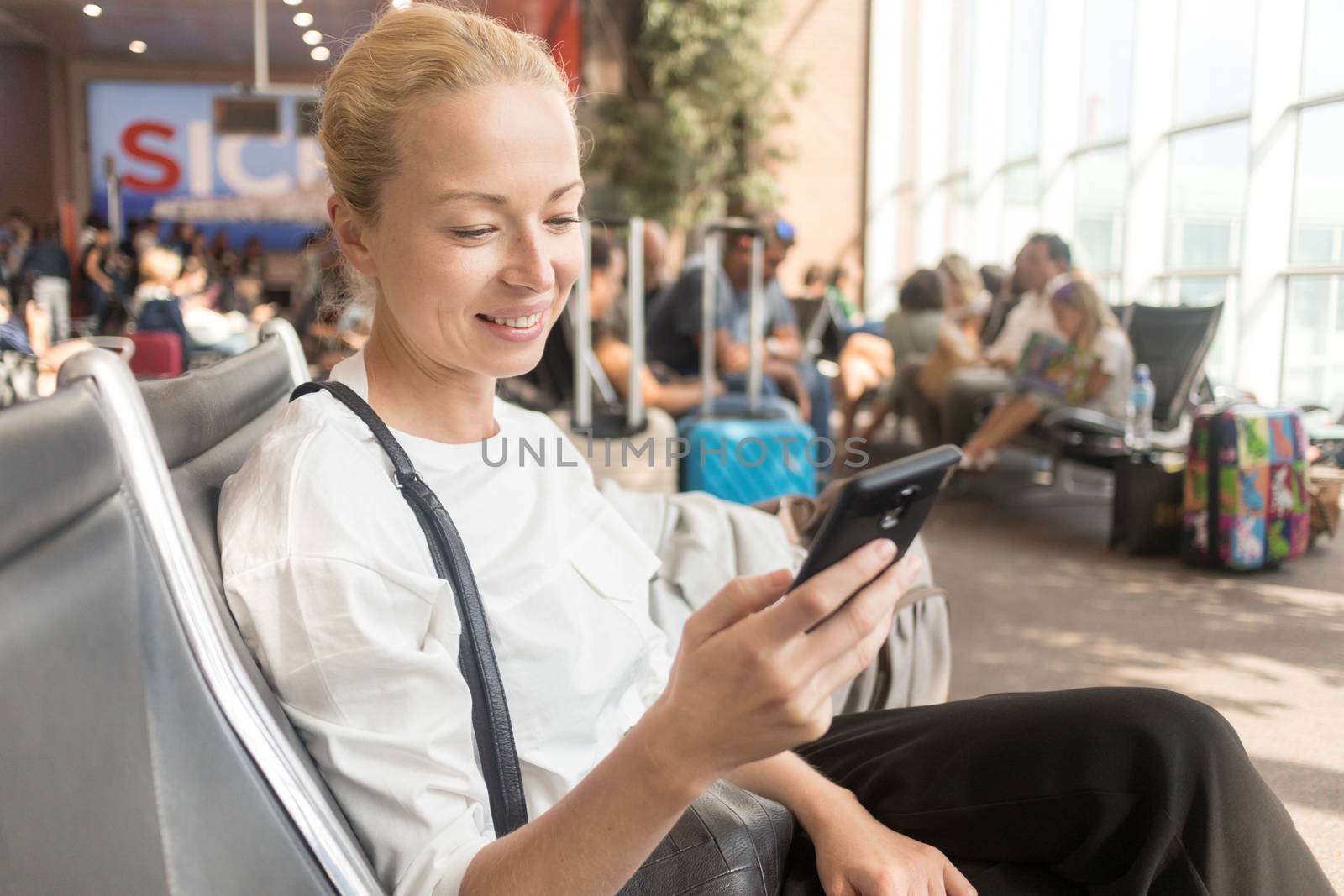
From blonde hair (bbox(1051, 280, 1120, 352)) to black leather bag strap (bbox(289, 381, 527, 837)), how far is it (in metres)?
4.66

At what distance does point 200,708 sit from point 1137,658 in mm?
3058

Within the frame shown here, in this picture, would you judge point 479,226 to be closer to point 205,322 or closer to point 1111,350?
point 1111,350

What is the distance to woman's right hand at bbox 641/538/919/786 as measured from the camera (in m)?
0.63

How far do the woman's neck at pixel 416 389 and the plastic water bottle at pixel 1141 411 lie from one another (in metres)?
4.07

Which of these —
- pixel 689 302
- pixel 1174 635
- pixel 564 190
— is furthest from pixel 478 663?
pixel 689 302

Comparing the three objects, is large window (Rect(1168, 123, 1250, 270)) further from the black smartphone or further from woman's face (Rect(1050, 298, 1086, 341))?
the black smartphone

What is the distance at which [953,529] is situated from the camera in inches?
196

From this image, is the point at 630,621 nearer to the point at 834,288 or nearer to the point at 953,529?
the point at 953,529

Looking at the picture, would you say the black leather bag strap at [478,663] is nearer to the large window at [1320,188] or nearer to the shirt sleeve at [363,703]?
the shirt sleeve at [363,703]

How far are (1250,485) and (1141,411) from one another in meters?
0.96

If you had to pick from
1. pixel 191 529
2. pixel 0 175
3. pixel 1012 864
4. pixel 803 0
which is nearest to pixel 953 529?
pixel 1012 864

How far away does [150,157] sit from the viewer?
16625mm

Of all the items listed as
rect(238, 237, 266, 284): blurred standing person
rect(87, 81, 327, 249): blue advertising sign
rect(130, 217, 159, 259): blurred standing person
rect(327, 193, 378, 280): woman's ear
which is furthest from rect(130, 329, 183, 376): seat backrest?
rect(87, 81, 327, 249): blue advertising sign

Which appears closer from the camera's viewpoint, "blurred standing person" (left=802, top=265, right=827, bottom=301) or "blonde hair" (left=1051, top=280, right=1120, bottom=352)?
"blonde hair" (left=1051, top=280, right=1120, bottom=352)
